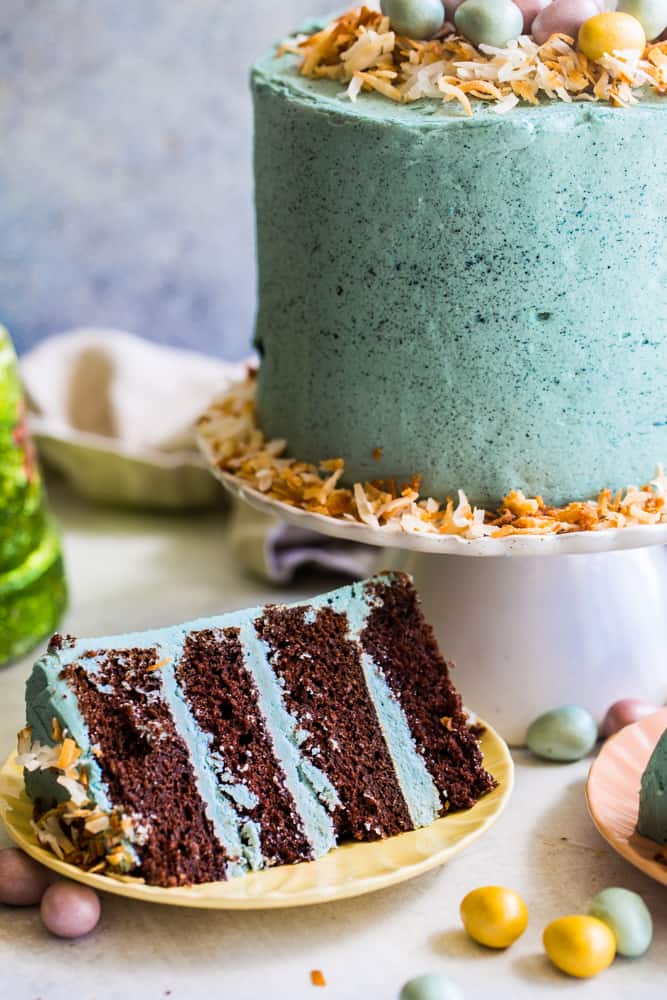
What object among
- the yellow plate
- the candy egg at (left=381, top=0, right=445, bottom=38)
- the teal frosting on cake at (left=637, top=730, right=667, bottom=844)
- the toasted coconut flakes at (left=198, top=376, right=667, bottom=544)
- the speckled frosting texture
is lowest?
the yellow plate

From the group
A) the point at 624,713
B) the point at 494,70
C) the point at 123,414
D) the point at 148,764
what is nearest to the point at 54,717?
the point at 148,764

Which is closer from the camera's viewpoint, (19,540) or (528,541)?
(528,541)

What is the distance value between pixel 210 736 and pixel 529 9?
82 cm

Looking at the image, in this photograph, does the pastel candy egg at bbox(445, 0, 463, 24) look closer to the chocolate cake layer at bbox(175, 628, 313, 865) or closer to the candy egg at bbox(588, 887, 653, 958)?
the chocolate cake layer at bbox(175, 628, 313, 865)

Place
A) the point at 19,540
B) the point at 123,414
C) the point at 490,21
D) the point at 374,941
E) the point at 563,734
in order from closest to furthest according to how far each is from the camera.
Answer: the point at 374,941 → the point at 490,21 → the point at 563,734 → the point at 19,540 → the point at 123,414

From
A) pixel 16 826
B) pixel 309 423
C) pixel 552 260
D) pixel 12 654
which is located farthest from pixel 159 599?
pixel 552 260

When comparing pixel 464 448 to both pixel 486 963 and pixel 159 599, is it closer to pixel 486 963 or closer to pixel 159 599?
pixel 486 963

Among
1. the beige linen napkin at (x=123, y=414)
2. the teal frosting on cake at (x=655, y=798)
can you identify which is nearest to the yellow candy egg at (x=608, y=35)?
the teal frosting on cake at (x=655, y=798)

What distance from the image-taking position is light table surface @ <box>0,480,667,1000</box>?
1200mm

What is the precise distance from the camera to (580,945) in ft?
3.90

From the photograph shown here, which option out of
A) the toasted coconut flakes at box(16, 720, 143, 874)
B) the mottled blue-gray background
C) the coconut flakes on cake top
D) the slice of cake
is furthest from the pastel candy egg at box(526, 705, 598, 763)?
the mottled blue-gray background

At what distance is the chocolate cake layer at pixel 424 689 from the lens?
137 cm

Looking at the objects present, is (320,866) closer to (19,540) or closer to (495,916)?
(495,916)

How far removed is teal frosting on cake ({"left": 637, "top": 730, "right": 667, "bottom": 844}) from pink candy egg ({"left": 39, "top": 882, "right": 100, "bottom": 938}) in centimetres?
53
